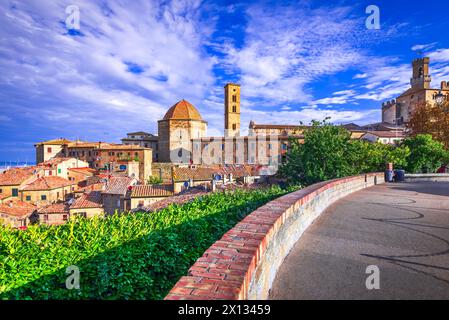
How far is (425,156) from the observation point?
17.1 meters

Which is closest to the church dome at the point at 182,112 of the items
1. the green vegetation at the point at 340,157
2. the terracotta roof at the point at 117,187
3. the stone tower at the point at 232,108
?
the stone tower at the point at 232,108

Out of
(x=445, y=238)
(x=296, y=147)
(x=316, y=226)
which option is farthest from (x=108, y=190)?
(x=445, y=238)

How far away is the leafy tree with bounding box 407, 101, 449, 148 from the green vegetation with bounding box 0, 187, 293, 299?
84.9ft

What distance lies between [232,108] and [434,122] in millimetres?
48675

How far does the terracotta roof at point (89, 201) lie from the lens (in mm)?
27406

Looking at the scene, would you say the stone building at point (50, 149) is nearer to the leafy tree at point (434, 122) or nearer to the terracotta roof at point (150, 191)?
the terracotta roof at point (150, 191)

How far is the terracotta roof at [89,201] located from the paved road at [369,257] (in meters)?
27.8

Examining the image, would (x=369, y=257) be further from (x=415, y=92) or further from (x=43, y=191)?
(x=415, y=92)

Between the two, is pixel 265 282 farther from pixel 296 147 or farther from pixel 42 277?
pixel 296 147

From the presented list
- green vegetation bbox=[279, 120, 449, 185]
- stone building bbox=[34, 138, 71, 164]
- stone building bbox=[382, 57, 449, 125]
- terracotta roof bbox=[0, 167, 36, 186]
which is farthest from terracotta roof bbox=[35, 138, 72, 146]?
stone building bbox=[382, 57, 449, 125]

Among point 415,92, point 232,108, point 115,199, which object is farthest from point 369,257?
point 415,92

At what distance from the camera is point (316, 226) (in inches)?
209

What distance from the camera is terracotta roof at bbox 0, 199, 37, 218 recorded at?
2744 cm
